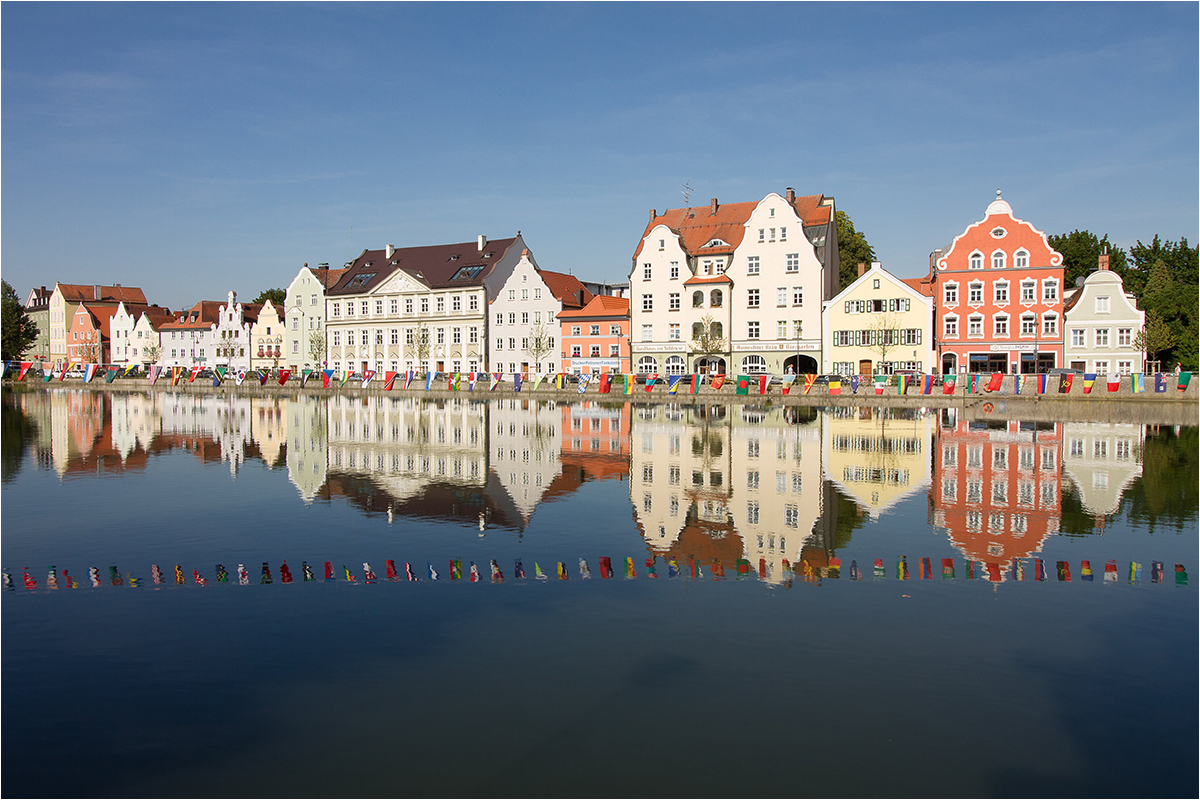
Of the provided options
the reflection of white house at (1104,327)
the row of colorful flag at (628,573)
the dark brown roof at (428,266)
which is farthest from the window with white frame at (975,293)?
the row of colorful flag at (628,573)

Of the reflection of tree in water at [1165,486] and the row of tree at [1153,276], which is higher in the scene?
the row of tree at [1153,276]

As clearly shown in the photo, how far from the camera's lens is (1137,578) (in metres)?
13.8

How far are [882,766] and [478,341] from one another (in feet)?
272

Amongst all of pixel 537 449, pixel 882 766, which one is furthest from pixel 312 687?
pixel 537 449

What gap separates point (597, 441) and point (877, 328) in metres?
39.6

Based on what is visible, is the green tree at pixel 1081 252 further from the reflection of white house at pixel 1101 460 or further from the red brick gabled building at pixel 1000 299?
the reflection of white house at pixel 1101 460

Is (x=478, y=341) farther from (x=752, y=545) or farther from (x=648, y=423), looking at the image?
(x=752, y=545)

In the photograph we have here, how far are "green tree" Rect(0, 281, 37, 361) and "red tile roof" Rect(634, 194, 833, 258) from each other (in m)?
74.9

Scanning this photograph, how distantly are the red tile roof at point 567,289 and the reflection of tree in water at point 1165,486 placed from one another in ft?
191

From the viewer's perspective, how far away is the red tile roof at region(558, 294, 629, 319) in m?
80.2

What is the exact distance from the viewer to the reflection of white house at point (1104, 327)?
6359 cm

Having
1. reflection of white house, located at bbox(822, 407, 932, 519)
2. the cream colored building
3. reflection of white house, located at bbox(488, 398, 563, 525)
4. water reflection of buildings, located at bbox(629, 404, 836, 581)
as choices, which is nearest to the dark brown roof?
the cream colored building

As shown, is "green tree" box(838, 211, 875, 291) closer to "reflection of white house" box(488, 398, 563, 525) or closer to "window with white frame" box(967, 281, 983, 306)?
"window with white frame" box(967, 281, 983, 306)

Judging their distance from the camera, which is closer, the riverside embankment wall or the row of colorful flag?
the row of colorful flag
